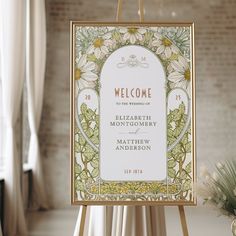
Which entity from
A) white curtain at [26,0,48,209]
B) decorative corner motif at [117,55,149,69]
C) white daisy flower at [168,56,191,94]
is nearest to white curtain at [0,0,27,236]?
white curtain at [26,0,48,209]

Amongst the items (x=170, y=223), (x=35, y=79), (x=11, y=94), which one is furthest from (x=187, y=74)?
(x=35, y=79)

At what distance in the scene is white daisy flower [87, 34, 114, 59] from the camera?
290 centimetres

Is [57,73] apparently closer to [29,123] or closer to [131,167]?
[29,123]

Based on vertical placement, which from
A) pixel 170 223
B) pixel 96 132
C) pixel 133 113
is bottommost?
pixel 170 223

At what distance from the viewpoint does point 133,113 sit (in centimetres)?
290

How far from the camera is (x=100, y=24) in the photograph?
9.53 ft

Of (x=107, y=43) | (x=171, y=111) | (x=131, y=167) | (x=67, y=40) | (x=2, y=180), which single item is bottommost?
(x=2, y=180)

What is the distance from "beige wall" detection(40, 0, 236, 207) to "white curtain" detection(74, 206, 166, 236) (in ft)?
16.1

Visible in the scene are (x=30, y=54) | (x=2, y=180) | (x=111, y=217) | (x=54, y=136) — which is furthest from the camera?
(x=54, y=136)

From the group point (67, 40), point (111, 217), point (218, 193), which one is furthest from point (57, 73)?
point (218, 193)

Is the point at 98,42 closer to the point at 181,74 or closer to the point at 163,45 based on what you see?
the point at 163,45

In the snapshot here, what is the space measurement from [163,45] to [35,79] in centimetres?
449

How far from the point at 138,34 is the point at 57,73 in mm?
5301

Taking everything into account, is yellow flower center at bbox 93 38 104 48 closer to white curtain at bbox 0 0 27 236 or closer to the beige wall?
white curtain at bbox 0 0 27 236
